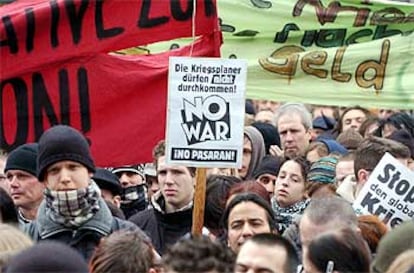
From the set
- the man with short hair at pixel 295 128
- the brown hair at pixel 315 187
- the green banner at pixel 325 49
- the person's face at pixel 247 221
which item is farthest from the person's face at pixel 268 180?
the person's face at pixel 247 221

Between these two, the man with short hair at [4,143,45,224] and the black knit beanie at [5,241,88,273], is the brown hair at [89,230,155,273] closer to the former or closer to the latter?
the black knit beanie at [5,241,88,273]

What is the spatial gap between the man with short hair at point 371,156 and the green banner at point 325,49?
165 cm

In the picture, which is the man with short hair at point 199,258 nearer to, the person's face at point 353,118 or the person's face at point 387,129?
the person's face at point 387,129

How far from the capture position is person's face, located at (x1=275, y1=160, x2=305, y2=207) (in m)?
9.38

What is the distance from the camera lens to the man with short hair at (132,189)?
9.98 m

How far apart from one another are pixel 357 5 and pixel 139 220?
403 cm

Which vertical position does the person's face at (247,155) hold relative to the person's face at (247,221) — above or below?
below

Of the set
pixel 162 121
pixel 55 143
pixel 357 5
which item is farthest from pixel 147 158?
pixel 357 5

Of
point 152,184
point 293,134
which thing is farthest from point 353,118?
point 152,184

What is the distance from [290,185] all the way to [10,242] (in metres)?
3.22

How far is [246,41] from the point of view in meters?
12.2

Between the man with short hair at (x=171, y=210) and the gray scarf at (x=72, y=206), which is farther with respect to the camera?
the man with short hair at (x=171, y=210)

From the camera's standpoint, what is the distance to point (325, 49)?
11.9 m

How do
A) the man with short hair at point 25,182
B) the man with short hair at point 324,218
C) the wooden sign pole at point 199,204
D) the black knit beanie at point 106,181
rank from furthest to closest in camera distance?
the black knit beanie at point 106,181 → the man with short hair at point 25,182 → the wooden sign pole at point 199,204 → the man with short hair at point 324,218
